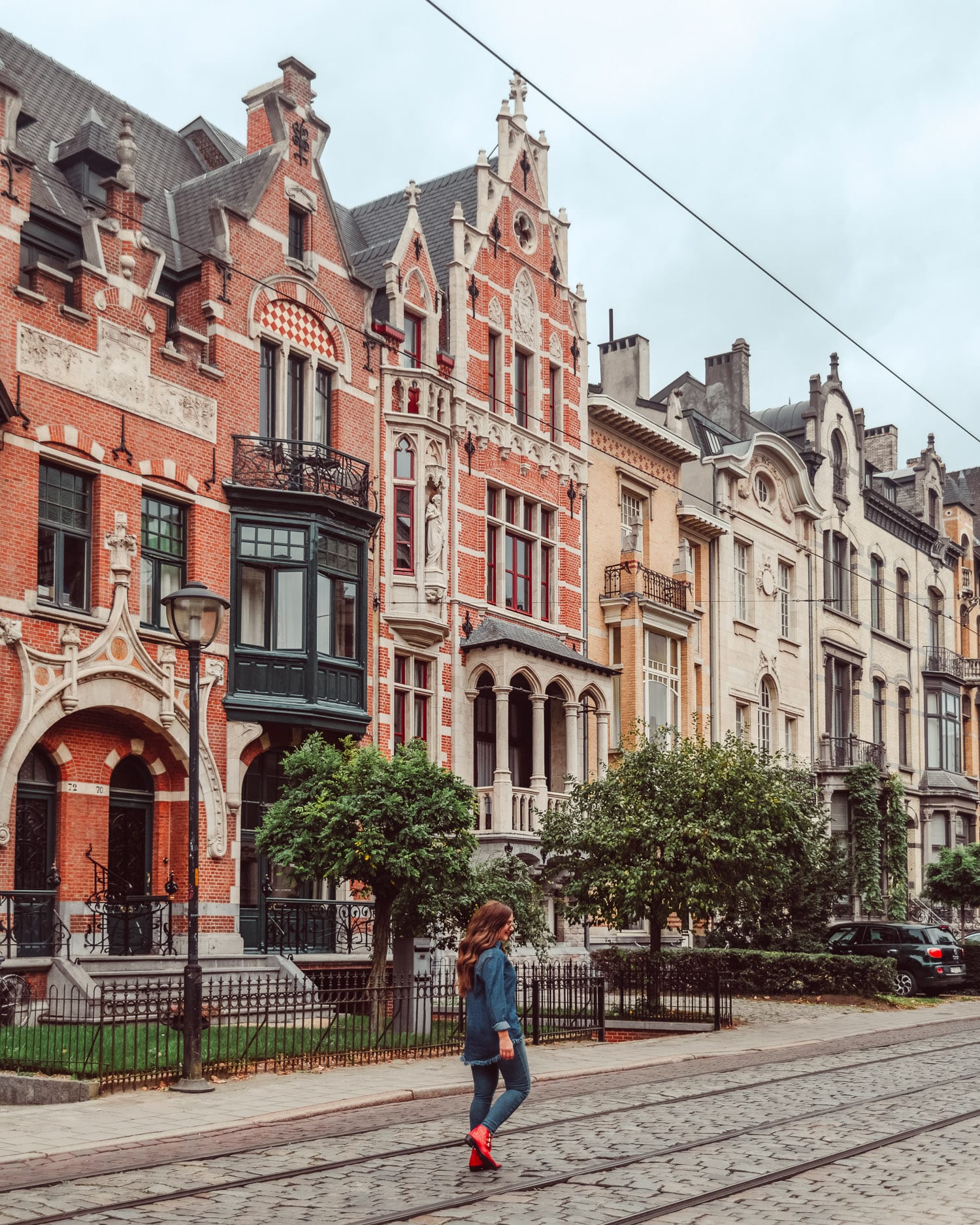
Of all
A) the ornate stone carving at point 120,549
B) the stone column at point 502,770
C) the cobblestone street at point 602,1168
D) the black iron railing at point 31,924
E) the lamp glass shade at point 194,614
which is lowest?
the cobblestone street at point 602,1168

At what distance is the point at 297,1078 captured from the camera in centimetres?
1545

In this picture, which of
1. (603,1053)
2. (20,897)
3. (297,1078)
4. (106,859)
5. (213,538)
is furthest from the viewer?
(213,538)

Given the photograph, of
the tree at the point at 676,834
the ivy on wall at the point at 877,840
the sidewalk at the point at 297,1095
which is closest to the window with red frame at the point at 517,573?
the tree at the point at 676,834

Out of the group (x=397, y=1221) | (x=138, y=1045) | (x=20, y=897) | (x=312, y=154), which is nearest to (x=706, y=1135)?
(x=397, y=1221)

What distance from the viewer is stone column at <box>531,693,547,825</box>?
29938 millimetres

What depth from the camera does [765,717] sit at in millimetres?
42281

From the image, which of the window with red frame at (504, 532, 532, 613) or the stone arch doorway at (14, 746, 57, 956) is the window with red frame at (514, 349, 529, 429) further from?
the stone arch doorway at (14, 746, 57, 956)

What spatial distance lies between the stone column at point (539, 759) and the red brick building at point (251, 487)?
0.05 meters

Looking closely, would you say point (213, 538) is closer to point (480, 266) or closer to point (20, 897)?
point (20, 897)

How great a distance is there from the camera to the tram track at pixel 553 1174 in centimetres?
857

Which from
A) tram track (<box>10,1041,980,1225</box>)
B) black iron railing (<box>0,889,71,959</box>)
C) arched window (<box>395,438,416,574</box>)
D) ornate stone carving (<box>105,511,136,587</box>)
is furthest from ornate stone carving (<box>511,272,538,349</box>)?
tram track (<box>10,1041,980,1225</box>)

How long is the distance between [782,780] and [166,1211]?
17.6 meters

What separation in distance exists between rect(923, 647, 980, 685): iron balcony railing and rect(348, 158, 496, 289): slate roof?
2655cm

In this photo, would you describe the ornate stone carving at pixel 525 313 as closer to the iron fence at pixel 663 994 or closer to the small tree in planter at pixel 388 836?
the iron fence at pixel 663 994
